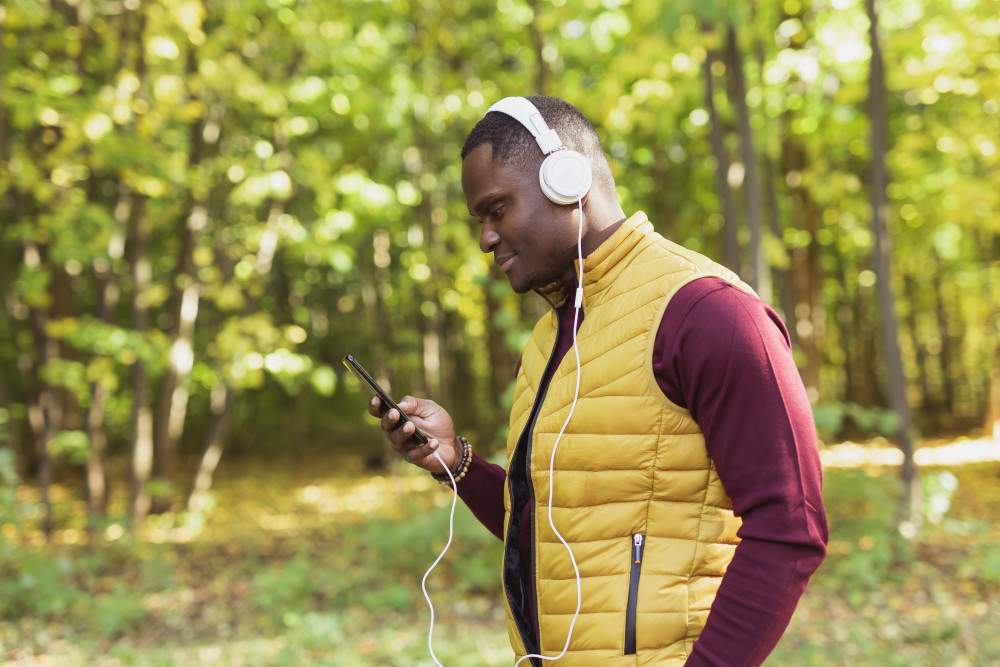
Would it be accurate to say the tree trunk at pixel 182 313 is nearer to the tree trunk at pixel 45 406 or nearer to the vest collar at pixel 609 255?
the tree trunk at pixel 45 406

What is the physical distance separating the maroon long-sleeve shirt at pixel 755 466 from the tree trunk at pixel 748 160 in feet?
17.2

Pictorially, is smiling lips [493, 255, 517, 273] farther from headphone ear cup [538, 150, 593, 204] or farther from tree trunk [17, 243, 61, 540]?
tree trunk [17, 243, 61, 540]

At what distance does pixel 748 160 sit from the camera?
625 centimetres

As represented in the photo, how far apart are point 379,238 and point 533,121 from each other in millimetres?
12181

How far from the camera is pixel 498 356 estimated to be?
1265cm

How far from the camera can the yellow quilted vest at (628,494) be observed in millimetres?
1233

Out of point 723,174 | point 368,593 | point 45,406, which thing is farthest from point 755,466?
point 45,406

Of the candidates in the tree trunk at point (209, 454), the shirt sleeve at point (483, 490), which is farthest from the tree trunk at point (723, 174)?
the tree trunk at point (209, 454)

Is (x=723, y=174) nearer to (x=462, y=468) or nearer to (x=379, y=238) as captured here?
(x=462, y=468)

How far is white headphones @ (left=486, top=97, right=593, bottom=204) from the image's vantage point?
52.8 inches

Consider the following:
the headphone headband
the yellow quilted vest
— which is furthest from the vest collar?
the headphone headband

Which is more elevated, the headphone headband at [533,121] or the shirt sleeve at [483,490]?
the headphone headband at [533,121]

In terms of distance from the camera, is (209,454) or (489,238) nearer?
(489,238)

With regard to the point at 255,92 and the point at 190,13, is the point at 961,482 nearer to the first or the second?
the point at 255,92
